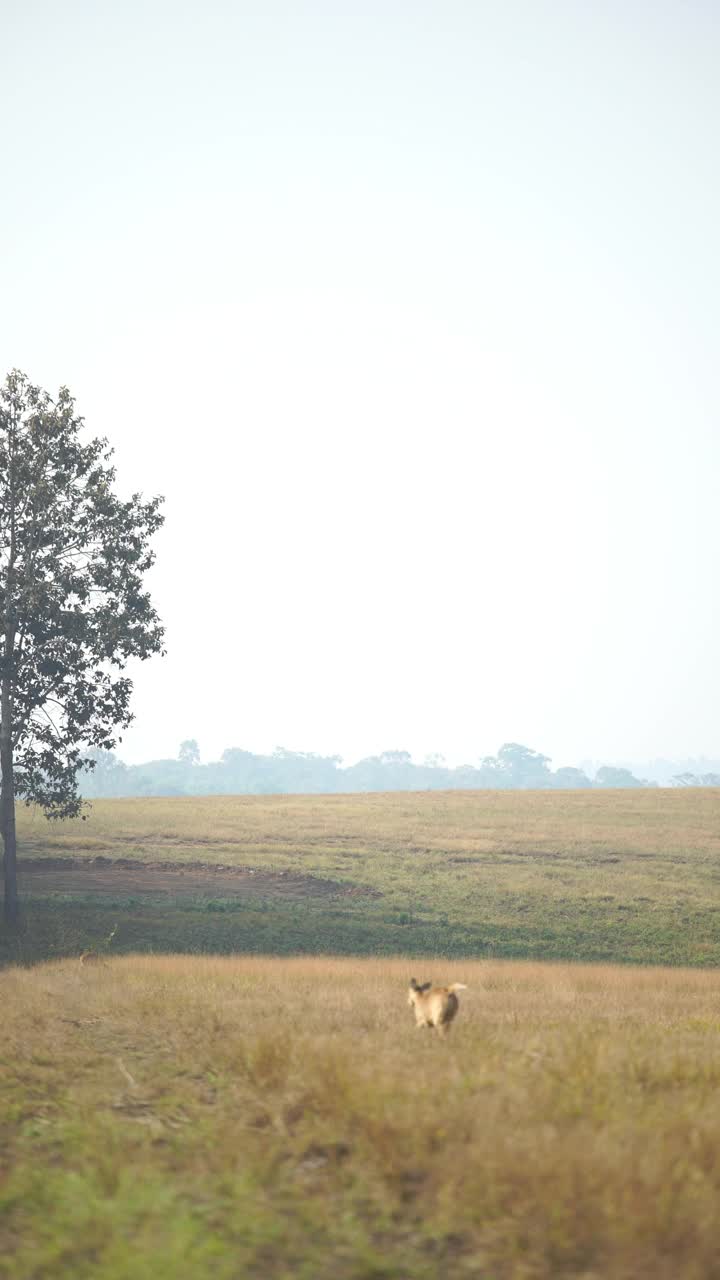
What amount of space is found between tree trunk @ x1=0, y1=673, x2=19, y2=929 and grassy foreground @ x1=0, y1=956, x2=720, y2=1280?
18590 millimetres

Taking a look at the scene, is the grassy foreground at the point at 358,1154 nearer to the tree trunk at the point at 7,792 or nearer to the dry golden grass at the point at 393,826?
the tree trunk at the point at 7,792

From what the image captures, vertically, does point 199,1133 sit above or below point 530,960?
above

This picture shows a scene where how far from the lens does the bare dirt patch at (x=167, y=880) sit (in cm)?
3591

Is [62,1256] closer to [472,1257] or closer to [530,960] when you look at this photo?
[472,1257]

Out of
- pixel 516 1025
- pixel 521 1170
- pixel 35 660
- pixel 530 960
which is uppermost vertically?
pixel 35 660

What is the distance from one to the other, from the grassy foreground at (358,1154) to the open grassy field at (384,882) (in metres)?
16.6

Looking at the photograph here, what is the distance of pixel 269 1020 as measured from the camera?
1223cm

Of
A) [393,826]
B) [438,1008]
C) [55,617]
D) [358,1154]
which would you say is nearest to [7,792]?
[55,617]

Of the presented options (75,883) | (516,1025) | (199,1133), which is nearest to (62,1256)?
(199,1133)

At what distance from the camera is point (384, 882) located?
38406 mm

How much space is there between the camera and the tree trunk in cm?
2948

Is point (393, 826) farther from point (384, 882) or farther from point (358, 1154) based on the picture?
point (358, 1154)

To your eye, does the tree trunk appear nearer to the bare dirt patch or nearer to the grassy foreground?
the bare dirt patch

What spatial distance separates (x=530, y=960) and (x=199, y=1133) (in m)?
20.3
